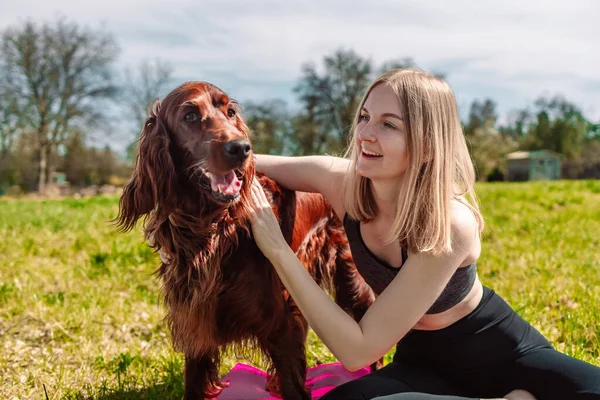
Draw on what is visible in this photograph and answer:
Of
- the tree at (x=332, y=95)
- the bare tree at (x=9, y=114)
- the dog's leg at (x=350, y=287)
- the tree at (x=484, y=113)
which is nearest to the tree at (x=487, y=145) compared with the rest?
the tree at (x=484, y=113)

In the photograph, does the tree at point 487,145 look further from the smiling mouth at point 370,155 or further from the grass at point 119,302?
the smiling mouth at point 370,155

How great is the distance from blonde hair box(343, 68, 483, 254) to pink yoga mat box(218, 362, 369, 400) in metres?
1.15

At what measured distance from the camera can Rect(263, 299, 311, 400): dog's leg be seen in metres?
2.57

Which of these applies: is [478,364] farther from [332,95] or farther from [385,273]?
[332,95]

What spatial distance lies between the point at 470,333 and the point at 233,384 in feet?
4.70

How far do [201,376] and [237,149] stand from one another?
1.34 meters

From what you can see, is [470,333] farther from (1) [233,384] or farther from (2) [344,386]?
(1) [233,384]

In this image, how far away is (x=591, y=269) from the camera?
197 inches

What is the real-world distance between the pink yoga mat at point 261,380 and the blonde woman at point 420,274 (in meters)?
0.64

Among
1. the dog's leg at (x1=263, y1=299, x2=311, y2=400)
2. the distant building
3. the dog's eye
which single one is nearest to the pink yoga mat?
the dog's leg at (x1=263, y1=299, x2=311, y2=400)

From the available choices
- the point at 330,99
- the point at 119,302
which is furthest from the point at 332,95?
the point at 119,302

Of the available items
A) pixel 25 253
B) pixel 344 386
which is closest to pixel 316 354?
pixel 344 386

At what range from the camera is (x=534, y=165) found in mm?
51281

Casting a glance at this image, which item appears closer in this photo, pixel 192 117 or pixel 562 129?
pixel 192 117
